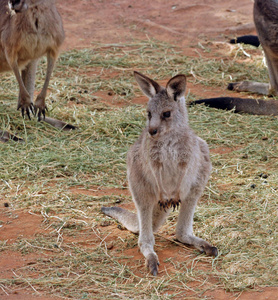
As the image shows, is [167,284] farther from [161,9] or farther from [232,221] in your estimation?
[161,9]

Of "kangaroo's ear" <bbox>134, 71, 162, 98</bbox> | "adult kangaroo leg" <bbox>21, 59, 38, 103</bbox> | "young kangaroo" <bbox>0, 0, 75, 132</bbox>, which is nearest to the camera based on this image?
"kangaroo's ear" <bbox>134, 71, 162, 98</bbox>

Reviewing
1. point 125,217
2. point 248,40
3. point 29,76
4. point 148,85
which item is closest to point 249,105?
point 29,76

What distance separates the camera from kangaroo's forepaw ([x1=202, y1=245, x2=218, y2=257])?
320 cm

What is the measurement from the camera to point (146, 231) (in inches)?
128

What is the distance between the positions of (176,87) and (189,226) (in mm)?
815

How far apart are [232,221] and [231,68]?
413cm

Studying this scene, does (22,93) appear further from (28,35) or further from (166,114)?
(166,114)

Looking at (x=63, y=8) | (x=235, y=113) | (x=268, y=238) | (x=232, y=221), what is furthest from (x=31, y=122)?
(x=63, y=8)

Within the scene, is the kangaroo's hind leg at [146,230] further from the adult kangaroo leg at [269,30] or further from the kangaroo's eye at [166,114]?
the adult kangaroo leg at [269,30]

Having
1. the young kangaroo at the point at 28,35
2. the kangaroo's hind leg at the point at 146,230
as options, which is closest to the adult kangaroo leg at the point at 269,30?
the young kangaroo at the point at 28,35

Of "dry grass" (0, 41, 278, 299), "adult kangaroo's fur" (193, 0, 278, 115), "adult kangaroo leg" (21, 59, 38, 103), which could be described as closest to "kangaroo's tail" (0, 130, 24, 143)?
"dry grass" (0, 41, 278, 299)

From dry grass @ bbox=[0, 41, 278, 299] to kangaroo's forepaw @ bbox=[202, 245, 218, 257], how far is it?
0.17ft

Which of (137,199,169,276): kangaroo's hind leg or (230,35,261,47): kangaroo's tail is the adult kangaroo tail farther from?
(137,199,169,276): kangaroo's hind leg

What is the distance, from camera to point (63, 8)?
10.0m
